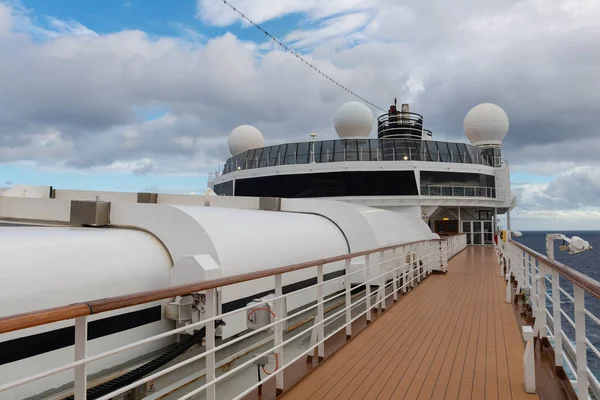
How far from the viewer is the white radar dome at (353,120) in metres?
22.8

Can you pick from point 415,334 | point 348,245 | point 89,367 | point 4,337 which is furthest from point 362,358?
point 348,245

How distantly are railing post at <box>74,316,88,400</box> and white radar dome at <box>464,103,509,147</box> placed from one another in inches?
1028

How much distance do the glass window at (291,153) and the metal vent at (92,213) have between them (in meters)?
14.8

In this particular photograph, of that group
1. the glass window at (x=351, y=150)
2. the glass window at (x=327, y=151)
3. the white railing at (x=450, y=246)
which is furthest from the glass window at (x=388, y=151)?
the white railing at (x=450, y=246)

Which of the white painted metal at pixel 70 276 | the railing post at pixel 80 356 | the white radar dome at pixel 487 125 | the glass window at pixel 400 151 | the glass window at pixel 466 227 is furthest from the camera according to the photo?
the white radar dome at pixel 487 125

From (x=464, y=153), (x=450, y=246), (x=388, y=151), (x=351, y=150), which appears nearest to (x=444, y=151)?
(x=464, y=153)

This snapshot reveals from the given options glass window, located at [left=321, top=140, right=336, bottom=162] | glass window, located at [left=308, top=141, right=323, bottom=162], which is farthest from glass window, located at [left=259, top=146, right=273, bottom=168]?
glass window, located at [left=321, top=140, right=336, bottom=162]

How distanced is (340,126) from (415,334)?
19.3m

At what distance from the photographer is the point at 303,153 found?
64.2 feet

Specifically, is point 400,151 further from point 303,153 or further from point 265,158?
point 265,158

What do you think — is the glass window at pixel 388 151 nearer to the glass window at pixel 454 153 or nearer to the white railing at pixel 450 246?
the glass window at pixel 454 153

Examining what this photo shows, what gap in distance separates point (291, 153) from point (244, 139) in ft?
24.9

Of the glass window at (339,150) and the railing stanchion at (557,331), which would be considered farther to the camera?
the glass window at (339,150)


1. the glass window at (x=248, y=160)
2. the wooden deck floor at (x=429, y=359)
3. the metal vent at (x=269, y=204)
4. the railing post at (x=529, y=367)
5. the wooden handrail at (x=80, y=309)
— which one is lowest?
the wooden deck floor at (x=429, y=359)
